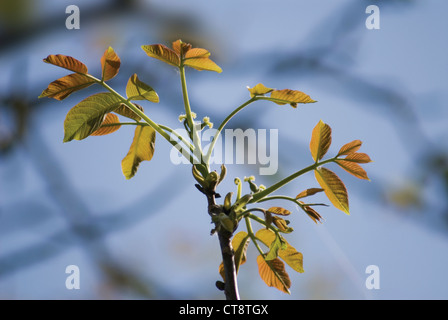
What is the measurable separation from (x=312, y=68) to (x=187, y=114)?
4.67 ft

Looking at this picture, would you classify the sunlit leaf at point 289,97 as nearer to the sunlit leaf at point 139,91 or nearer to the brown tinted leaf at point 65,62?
the sunlit leaf at point 139,91

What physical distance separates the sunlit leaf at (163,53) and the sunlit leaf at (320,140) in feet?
0.75

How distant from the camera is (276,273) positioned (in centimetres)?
66

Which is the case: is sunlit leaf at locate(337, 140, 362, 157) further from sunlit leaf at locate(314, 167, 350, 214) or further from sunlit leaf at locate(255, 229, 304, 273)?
sunlit leaf at locate(255, 229, 304, 273)

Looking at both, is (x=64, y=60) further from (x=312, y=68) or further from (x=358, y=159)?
(x=312, y=68)

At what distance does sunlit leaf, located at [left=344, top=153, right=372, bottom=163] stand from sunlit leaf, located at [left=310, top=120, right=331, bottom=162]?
0.04m

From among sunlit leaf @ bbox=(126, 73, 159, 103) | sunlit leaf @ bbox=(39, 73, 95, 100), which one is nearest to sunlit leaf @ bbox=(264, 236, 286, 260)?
sunlit leaf @ bbox=(126, 73, 159, 103)

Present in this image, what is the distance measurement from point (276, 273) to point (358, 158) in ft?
0.69

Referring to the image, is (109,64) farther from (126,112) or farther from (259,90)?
(259,90)

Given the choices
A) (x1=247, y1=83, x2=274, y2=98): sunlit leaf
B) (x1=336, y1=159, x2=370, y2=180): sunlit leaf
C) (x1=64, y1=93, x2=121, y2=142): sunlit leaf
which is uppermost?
(x1=247, y1=83, x2=274, y2=98): sunlit leaf

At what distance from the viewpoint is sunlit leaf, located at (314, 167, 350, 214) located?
66 centimetres

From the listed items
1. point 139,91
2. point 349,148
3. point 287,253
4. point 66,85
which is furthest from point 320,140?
point 66,85

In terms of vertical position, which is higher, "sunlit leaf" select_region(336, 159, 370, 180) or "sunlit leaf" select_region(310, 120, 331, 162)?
"sunlit leaf" select_region(310, 120, 331, 162)
